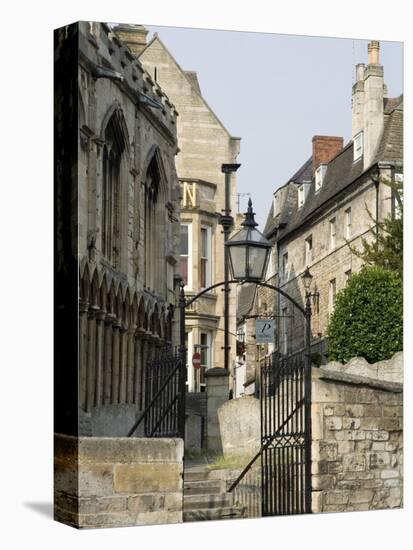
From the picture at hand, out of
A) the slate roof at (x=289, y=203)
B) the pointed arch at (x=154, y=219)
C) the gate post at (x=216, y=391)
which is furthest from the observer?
the slate roof at (x=289, y=203)

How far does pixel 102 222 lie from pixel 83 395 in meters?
1.84

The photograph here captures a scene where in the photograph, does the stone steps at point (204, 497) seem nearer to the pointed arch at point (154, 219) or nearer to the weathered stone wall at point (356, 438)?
the weathered stone wall at point (356, 438)

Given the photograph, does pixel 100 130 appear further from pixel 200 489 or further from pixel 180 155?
pixel 200 489

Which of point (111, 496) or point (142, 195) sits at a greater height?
point (142, 195)

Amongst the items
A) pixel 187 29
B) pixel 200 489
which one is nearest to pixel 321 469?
pixel 200 489

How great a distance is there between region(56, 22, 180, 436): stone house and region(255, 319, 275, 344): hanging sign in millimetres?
975

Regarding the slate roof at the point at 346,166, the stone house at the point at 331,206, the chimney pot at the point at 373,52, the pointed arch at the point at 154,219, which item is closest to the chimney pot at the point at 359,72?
the stone house at the point at 331,206

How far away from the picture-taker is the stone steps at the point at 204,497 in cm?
1631

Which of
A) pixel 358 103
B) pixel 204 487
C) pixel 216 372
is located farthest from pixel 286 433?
pixel 358 103

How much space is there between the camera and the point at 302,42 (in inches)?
675

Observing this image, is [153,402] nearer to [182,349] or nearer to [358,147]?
[182,349]

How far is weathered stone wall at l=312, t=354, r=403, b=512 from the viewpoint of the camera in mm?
17250

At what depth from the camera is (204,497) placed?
16.4m

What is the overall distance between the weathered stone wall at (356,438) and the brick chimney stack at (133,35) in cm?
421
